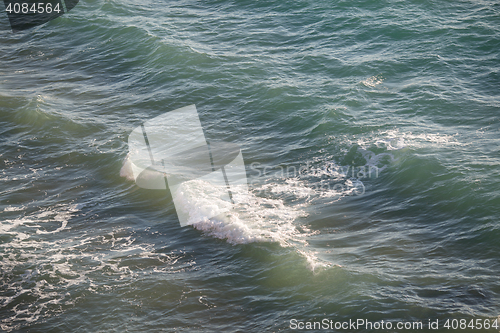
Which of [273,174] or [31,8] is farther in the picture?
[31,8]

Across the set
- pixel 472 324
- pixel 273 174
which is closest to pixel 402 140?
pixel 273 174

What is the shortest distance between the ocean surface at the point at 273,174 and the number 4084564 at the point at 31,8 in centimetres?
518

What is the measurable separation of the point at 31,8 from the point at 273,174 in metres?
21.8

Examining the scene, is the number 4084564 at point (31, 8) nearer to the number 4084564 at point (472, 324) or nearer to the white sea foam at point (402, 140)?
the white sea foam at point (402, 140)

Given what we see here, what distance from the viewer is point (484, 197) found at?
9.48 metres

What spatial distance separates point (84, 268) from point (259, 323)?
3.71m

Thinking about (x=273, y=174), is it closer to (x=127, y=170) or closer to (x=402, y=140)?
(x=402, y=140)

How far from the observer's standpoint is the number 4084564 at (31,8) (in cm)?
2541

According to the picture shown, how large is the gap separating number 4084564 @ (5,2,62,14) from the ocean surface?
17.0 ft

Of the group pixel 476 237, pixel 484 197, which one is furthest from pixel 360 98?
pixel 476 237

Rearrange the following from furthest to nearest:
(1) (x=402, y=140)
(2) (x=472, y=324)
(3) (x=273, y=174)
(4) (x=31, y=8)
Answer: (4) (x=31, y=8), (1) (x=402, y=140), (3) (x=273, y=174), (2) (x=472, y=324)

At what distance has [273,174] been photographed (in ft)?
38.3

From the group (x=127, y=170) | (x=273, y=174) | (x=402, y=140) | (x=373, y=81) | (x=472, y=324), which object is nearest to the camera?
(x=472, y=324)

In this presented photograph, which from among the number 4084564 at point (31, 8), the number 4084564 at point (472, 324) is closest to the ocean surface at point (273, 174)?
the number 4084564 at point (472, 324)
